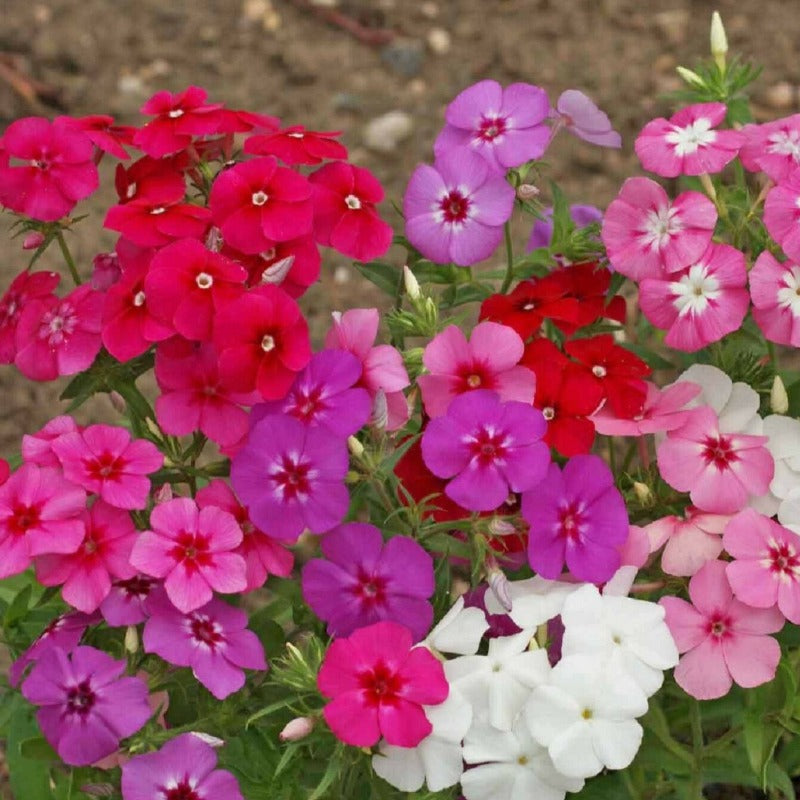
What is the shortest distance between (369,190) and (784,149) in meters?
0.57

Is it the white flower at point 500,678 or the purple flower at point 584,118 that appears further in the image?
the purple flower at point 584,118

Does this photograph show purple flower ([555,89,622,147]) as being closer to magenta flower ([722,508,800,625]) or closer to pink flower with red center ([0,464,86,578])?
magenta flower ([722,508,800,625])

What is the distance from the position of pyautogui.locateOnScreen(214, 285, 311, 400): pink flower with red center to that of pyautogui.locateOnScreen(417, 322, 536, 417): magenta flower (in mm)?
179

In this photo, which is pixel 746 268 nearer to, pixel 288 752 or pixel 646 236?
pixel 646 236

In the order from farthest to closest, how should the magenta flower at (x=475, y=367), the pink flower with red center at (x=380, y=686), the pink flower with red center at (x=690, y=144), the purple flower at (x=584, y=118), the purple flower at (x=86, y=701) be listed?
1. the purple flower at (x=584, y=118)
2. the pink flower with red center at (x=690, y=144)
3. the magenta flower at (x=475, y=367)
4. the purple flower at (x=86, y=701)
5. the pink flower with red center at (x=380, y=686)

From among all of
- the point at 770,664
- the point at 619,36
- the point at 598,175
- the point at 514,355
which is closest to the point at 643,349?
the point at 514,355

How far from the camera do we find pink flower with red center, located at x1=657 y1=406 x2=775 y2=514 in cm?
184

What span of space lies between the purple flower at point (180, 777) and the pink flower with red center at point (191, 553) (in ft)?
0.57

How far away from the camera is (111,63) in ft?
13.1

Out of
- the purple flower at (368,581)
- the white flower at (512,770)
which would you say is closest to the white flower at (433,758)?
the white flower at (512,770)

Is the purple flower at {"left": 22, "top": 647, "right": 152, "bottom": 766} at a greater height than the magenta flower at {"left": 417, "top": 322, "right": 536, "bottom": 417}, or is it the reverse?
the magenta flower at {"left": 417, "top": 322, "right": 536, "bottom": 417}

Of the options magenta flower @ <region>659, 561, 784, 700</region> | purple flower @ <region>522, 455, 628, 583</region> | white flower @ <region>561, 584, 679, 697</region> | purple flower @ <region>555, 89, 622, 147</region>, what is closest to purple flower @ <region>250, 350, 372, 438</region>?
purple flower @ <region>522, 455, 628, 583</region>

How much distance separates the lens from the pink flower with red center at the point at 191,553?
1.72 meters

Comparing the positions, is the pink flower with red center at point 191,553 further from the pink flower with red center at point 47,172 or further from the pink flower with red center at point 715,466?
the pink flower with red center at point 715,466
